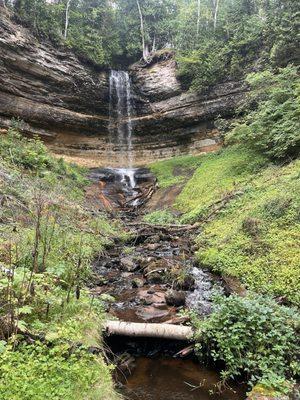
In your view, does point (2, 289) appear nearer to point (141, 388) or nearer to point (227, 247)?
point (141, 388)

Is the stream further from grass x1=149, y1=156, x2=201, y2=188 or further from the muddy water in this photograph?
grass x1=149, y1=156, x2=201, y2=188

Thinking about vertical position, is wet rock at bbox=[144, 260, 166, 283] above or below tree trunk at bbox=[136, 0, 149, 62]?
below

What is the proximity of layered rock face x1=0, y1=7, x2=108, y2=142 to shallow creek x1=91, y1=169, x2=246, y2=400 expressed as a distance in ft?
46.5

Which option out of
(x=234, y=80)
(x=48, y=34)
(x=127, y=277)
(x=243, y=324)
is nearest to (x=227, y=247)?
(x=127, y=277)

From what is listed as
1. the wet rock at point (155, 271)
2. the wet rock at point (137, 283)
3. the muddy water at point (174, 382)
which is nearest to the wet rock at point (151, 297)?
the wet rock at point (137, 283)

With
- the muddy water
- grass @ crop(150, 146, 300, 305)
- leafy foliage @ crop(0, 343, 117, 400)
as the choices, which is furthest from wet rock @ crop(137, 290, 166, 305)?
leafy foliage @ crop(0, 343, 117, 400)

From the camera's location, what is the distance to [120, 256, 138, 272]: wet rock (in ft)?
28.8

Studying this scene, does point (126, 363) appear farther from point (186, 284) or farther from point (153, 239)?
point (153, 239)

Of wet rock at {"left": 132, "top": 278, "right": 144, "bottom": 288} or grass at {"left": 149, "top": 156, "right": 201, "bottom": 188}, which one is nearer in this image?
wet rock at {"left": 132, "top": 278, "right": 144, "bottom": 288}

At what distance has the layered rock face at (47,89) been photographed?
72.3ft

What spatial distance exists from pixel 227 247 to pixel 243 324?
4177mm

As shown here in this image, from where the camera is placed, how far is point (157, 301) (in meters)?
6.62

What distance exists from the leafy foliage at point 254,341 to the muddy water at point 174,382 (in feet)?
0.65

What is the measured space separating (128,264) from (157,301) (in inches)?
97.8
